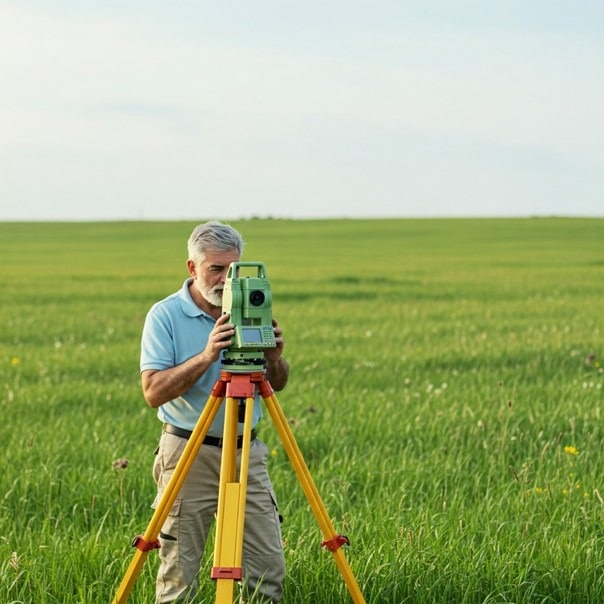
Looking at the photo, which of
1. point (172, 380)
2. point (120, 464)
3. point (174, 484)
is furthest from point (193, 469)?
point (120, 464)

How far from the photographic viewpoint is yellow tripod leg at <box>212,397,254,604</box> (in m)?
3.43

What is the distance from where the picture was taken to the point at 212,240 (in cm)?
410

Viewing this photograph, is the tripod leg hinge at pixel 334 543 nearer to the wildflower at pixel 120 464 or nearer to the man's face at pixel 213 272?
the man's face at pixel 213 272

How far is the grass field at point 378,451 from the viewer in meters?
4.82

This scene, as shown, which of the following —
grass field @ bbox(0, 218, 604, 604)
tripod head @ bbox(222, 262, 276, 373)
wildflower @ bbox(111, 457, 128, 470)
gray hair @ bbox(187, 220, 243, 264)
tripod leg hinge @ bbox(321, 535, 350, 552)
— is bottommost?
grass field @ bbox(0, 218, 604, 604)

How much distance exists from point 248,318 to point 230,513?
2.33 feet

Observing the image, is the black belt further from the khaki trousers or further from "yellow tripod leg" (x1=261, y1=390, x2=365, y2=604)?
"yellow tripod leg" (x1=261, y1=390, x2=365, y2=604)

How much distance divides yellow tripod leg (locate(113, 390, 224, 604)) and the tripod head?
0.16m

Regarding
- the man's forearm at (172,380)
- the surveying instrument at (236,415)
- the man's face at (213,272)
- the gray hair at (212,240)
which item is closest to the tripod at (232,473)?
the surveying instrument at (236,415)

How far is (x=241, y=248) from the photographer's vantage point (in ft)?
13.8

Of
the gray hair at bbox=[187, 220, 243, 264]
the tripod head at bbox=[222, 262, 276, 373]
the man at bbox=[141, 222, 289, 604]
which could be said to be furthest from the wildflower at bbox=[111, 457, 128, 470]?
the tripod head at bbox=[222, 262, 276, 373]

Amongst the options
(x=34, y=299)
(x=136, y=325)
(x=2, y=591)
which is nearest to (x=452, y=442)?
(x=2, y=591)

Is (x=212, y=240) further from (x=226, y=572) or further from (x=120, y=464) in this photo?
(x=120, y=464)

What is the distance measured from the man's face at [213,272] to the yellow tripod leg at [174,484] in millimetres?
622
